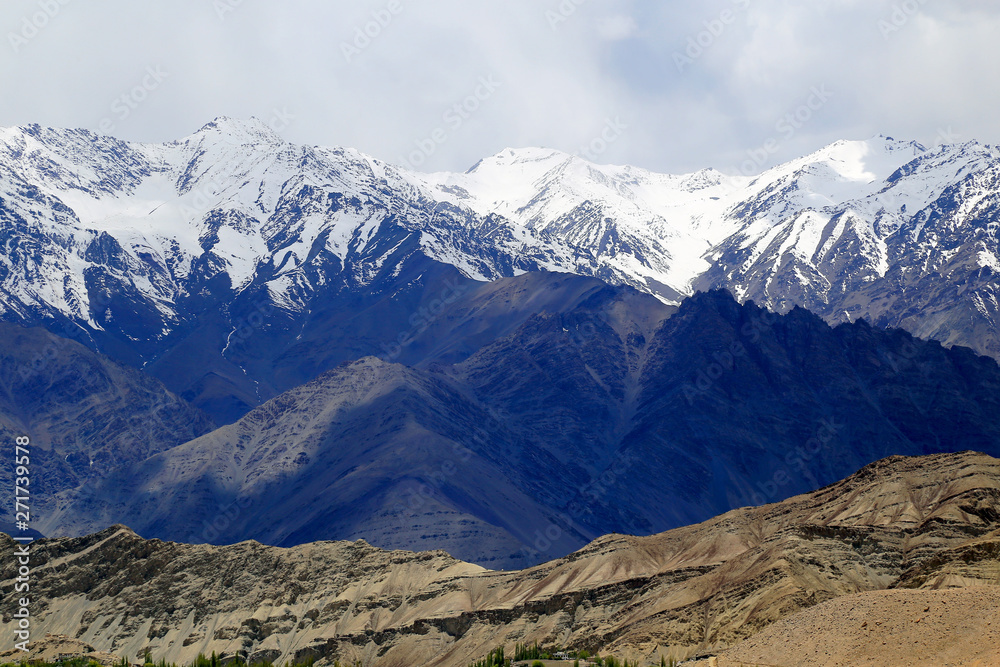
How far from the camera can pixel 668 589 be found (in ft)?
548

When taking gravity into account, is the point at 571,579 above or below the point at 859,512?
below

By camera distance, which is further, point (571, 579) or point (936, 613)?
point (571, 579)

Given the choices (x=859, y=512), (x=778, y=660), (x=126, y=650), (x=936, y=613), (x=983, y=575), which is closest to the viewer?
(x=936, y=613)

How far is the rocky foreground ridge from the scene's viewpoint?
143750 millimetres

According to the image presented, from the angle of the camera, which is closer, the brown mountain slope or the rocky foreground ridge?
the brown mountain slope

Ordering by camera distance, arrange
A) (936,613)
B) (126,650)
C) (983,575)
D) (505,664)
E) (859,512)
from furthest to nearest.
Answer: (126,650) < (859,512) < (505,664) < (983,575) < (936,613)

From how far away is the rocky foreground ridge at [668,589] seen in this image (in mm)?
143750

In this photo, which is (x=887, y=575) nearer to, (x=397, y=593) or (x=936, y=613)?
(x=936, y=613)

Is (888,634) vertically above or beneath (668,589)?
beneath

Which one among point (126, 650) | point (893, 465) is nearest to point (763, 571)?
point (893, 465)

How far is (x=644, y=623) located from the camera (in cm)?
15475

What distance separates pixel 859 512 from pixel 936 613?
80641 mm

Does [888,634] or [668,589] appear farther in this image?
[668,589]

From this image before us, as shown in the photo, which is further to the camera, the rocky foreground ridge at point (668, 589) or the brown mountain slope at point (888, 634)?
the rocky foreground ridge at point (668, 589)
